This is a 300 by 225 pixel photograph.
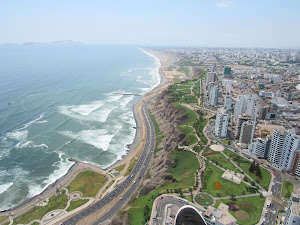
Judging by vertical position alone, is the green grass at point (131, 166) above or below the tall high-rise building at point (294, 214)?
below

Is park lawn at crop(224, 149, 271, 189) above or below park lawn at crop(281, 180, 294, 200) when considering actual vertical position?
above

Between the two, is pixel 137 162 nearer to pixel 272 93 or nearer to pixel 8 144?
pixel 8 144

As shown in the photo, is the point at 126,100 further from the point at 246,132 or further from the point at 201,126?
the point at 246,132

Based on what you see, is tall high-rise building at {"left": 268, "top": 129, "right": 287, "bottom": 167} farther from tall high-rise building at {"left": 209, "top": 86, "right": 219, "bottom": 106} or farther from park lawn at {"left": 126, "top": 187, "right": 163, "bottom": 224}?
tall high-rise building at {"left": 209, "top": 86, "right": 219, "bottom": 106}

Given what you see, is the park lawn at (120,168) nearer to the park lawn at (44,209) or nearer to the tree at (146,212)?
the park lawn at (44,209)

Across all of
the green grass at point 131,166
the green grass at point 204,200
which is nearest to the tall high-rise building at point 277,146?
the green grass at point 204,200

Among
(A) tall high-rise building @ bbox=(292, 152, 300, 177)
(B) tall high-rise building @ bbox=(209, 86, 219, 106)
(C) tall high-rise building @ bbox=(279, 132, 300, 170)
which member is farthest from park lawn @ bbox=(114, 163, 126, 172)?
(B) tall high-rise building @ bbox=(209, 86, 219, 106)
